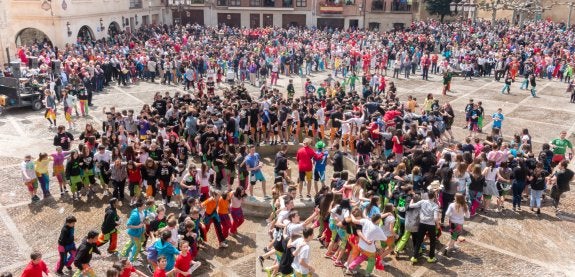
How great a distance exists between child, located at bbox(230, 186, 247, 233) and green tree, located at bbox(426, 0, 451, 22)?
53.9 m

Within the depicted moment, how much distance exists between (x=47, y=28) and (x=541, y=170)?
32.1m

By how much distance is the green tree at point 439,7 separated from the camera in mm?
58225

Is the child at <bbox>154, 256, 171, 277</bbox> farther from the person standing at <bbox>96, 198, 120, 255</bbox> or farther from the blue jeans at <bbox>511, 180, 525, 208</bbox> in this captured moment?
the blue jeans at <bbox>511, 180, 525, 208</bbox>

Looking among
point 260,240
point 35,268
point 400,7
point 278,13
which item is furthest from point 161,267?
point 400,7

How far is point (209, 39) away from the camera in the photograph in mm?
39312

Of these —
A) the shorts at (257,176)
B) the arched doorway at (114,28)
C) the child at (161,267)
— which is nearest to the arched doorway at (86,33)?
the arched doorway at (114,28)

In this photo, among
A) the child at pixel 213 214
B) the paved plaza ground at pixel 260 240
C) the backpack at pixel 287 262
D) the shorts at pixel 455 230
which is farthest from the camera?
the child at pixel 213 214

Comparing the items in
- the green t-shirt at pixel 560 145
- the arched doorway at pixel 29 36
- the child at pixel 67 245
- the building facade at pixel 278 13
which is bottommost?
the child at pixel 67 245

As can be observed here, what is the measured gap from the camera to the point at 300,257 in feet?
27.0

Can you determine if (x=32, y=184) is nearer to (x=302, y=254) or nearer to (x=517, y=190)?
(x=302, y=254)

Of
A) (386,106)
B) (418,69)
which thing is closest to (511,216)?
(386,106)

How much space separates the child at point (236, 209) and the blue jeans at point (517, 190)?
697cm

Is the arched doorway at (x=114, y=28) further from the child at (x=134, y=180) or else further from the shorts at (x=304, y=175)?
the shorts at (x=304, y=175)

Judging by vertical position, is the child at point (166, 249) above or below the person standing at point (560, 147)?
below
